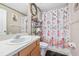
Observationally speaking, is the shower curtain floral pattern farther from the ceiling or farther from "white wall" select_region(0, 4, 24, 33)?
"white wall" select_region(0, 4, 24, 33)

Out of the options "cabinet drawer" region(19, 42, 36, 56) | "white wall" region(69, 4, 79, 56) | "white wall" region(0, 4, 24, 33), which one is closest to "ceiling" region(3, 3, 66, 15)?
"white wall" region(0, 4, 24, 33)

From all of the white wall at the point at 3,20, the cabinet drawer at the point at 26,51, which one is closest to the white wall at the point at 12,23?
the white wall at the point at 3,20

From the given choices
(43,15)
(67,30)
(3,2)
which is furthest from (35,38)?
(3,2)

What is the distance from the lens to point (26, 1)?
4.08 feet

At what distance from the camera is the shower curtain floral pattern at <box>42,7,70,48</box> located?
1.29 metres

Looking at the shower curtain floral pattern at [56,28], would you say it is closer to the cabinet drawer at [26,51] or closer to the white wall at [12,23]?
the cabinet drawer at [26,51]

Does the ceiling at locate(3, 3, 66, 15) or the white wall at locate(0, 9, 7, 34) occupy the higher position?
the ceiling at locate(3, 3, 66, 15)

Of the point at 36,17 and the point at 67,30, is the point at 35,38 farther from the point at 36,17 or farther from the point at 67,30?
the point at 67,30

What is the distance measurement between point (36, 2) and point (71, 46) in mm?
756

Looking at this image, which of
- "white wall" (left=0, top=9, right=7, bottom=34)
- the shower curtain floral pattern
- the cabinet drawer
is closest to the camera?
the cabinet drawer

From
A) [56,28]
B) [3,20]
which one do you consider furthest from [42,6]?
[3,20]

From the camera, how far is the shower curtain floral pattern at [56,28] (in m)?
1.29

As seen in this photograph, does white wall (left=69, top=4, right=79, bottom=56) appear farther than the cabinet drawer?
Yes

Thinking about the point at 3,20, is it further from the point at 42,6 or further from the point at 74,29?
the point at 74,29
